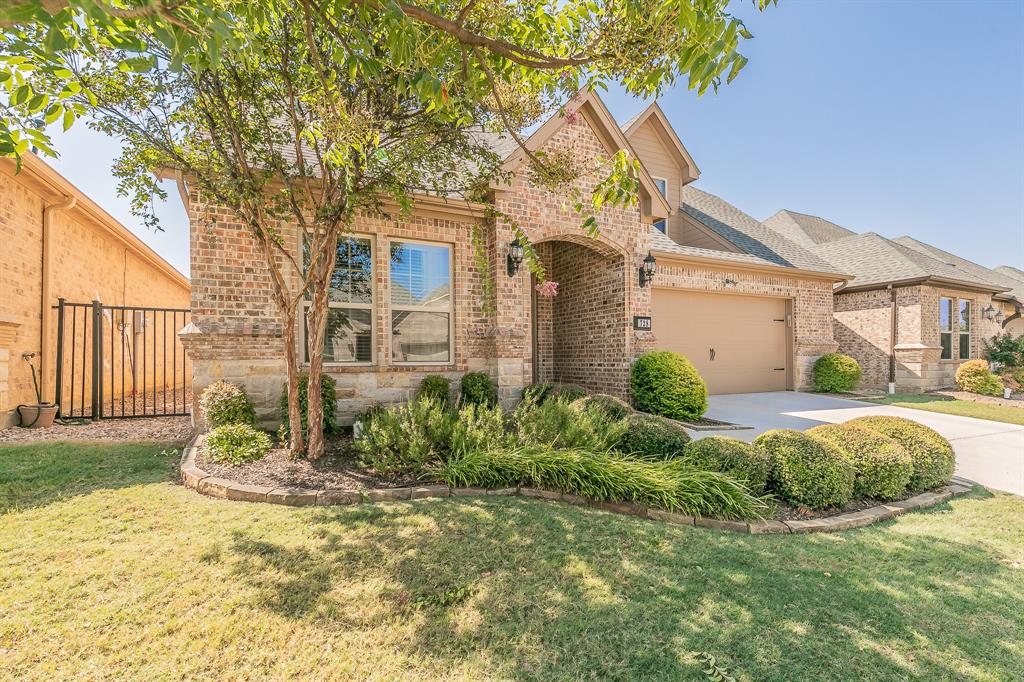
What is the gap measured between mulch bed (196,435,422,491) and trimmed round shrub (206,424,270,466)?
78mm

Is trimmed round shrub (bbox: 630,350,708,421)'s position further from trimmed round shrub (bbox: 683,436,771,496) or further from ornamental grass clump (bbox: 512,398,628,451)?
trimmed round shrub (bbox: 683,436,771,496)

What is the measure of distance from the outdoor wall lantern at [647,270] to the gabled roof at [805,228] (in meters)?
11.6

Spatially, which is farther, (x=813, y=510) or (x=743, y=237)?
(x=743, y=237)

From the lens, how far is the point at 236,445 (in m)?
5.14

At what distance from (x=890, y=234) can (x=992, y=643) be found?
71.6ft

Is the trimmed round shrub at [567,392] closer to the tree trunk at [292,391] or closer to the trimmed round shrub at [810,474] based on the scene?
the trimmed round shrub at [810,474]

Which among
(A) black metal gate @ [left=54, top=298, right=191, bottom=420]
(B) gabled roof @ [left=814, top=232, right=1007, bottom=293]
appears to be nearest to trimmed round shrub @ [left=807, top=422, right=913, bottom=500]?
(A) black metal gate @ [left=54, top=298, right=191, bottom=420]

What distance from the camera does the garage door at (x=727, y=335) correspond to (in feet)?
34.7

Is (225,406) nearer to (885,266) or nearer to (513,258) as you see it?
(513,258)

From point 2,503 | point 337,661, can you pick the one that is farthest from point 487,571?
point 2,503

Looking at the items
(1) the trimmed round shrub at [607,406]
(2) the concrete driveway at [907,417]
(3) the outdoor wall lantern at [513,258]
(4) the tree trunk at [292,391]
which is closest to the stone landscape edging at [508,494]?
(4) the tree trunk at [292,391]

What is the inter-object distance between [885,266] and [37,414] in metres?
21.2

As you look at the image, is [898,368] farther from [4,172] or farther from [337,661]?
[4,172]

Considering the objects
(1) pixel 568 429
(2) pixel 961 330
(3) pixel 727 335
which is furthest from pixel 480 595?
(2) pixel 961 330
